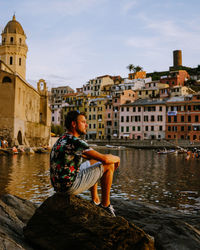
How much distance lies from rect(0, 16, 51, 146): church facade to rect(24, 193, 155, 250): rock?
3455 centimetres

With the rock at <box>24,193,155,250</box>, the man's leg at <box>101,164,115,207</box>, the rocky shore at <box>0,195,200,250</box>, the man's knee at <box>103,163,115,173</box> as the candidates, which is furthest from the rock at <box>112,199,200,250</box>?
the man's knee at <box>103,163,115,173</box>

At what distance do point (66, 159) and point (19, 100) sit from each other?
125ft

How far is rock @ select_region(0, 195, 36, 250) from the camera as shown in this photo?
338 cm

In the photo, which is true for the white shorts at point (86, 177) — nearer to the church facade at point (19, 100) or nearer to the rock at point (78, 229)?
the rock at point (78, 229)

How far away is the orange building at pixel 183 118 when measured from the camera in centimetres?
6981

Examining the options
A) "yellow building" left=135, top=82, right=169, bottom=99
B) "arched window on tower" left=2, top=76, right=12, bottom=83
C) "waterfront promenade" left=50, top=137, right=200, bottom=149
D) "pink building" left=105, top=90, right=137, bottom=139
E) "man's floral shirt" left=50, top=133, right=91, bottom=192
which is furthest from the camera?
"yellow building" left=135, top=82, right=169, bottom=99

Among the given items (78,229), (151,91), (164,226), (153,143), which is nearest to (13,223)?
(78,229)

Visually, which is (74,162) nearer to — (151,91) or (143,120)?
(143,120)

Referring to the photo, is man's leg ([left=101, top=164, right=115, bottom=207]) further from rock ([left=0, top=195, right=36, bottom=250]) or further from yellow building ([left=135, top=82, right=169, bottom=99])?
yellow building ([left=135, top=82, right=169, bottom=99])

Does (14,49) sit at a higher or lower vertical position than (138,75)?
lower

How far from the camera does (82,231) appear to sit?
3.71 m

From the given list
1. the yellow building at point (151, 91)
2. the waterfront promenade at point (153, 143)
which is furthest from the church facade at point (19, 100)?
the yellow building at point (151, 91)

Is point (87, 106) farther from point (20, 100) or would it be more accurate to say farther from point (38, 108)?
point (20, 100)

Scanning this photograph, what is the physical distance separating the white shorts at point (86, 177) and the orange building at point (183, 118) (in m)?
66.4
